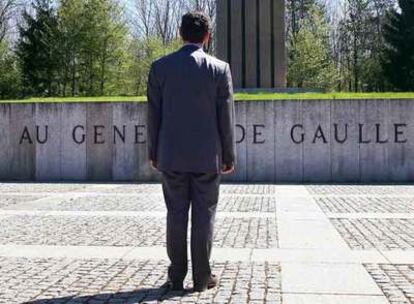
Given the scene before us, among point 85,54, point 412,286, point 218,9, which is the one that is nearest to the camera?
point 412,286

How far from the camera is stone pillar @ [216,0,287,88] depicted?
2164 centimetres

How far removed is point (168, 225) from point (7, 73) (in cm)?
4025

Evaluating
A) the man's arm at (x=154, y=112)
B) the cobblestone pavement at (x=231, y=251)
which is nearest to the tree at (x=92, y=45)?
the cobblestone pavement at (x=231, y=251)

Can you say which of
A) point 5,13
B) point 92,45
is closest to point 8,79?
point 92,45

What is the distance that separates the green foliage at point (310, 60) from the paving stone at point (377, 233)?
35440mm

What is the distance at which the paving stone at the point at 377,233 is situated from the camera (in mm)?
6863

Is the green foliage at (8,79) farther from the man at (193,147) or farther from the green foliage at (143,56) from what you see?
the man at (193,147)

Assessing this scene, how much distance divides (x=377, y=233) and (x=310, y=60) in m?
37.0

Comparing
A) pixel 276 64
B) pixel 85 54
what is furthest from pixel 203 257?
pixel 85 54

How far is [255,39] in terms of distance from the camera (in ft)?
71.4

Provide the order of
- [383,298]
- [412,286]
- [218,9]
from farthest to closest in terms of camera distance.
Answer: [218,9]
[412,286]
[383,298]

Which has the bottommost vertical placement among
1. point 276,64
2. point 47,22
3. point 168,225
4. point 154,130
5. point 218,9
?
point 168,225

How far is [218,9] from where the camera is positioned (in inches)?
858

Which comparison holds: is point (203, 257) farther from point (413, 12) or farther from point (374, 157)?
point (413, 12)
